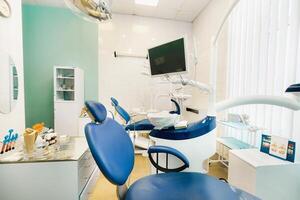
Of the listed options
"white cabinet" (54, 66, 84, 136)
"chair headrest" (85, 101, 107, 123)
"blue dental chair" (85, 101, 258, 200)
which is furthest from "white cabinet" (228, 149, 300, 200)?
"white cabinet" (54, 66, 84, 136)

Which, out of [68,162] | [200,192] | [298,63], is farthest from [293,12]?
[68,162]

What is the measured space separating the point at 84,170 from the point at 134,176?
37.8 inches

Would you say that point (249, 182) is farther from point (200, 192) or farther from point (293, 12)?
point (293, 12)

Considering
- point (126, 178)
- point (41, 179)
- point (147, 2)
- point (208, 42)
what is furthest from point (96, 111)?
point (147, 2)

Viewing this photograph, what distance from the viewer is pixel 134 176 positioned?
2.37 m

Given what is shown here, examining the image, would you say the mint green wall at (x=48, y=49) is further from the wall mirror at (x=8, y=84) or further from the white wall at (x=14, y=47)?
the wall mirror at (x=8, y=84)

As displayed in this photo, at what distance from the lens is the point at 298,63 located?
1.47 metres

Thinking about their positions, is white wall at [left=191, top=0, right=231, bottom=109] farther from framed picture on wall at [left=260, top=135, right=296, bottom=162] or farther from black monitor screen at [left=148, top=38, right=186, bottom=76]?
framed picture on wall at [left=260, top=135, right=296, bottom=162]

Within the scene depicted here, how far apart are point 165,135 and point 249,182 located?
0.77 m

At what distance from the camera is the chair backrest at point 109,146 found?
2.46ft

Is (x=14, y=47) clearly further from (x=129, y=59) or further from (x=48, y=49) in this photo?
(x=129, y=59)

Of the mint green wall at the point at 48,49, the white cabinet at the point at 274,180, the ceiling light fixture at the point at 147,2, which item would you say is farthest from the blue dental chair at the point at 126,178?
the mint green wall at the point at 48,49

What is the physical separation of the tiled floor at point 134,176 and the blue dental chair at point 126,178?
1158 millimetres

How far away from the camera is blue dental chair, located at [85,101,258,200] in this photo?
78 cm
